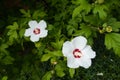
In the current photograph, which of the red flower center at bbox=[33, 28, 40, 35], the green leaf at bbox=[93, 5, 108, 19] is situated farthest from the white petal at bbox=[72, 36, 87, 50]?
the red flower center at bbox=[33, 28, 40, 35]

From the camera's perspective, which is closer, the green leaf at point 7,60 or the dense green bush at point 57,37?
the dense green bush at point 57,37

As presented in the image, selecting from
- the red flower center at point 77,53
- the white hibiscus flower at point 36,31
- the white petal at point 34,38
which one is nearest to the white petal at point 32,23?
the white hibiscus flower at point 36,31

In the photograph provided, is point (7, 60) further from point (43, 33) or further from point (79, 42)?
point (79, 42)

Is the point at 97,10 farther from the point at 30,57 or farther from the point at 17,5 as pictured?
the point at 17,5

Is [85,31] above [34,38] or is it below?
above

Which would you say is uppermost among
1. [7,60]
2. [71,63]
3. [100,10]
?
[100,10]

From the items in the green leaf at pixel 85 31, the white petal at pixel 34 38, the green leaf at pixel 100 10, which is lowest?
the white petal at pixel 34 38

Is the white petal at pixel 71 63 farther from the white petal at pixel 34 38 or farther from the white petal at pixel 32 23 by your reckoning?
the white petal at pixel 32 23

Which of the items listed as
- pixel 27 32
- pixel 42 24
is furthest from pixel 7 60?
pixel 42 24
